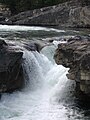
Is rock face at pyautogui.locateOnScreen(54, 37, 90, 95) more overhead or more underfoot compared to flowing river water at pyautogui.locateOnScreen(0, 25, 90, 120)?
more overhead

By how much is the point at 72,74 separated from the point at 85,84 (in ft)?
2.14

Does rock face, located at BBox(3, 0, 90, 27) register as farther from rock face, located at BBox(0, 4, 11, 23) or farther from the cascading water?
the cascading water

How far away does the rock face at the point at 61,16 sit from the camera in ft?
125

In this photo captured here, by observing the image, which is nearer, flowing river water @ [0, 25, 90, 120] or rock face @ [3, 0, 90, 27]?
flowing river water @ [0, 25, 90, 120]

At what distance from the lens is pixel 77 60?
12898 millimetres

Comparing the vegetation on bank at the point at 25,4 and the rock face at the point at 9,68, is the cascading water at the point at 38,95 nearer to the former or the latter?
the rock face at the point at 9,68

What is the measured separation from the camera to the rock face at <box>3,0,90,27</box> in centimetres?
3800

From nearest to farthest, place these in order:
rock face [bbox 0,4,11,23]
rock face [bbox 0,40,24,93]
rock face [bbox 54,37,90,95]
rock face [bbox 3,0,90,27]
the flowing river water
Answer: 1. rock face [bbox 54,37,90,95]
2. the flowing river water
3. rock face [bbox 0,40,24,93]
4. rock face [bbox 3,0,90,27]
5. rock face [bbox 0,4,11,23]

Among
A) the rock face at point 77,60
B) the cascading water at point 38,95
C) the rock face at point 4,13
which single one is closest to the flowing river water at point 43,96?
the cascading water at point 38,95

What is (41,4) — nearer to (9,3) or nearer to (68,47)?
(9,3)

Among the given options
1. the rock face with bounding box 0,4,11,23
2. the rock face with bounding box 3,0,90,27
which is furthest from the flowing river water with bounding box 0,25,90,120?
the rock face with bounding box 0,4,11,23

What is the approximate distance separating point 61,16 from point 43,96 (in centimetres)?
2427

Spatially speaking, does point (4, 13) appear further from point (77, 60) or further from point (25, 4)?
point (77, 60)

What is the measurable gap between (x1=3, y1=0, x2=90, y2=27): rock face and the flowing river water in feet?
63.4
